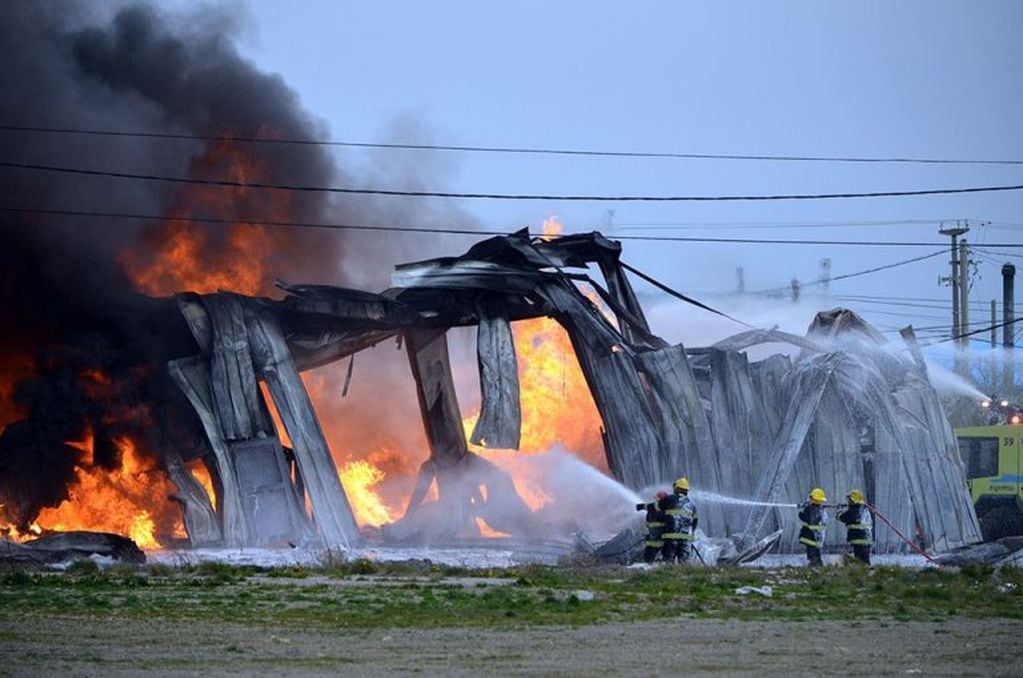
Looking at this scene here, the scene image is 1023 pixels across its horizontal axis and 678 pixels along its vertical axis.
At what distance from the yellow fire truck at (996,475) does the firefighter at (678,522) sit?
10.4 meters

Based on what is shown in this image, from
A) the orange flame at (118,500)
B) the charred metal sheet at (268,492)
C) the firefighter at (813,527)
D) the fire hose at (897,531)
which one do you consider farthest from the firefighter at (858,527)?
the orange flame at (118,500)

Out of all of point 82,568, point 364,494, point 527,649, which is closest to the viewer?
point 527,649

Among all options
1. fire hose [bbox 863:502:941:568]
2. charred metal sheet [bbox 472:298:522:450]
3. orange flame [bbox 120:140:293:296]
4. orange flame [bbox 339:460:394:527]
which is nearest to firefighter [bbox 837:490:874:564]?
fire hose [bbox 863:502:941:568]

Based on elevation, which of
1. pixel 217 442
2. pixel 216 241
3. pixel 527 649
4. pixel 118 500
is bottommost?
pixel 527 649

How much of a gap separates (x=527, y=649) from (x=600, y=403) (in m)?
14.7

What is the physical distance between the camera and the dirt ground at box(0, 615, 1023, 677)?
12993mm

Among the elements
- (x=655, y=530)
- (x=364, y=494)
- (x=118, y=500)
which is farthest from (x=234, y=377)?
(x=655, y=530)

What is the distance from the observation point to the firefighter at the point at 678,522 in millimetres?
24047

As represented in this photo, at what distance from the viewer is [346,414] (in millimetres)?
38125

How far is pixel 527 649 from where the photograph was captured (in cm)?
1435

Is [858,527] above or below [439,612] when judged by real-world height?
above

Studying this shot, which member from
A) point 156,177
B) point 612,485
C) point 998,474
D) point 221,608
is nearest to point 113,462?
point 156,177

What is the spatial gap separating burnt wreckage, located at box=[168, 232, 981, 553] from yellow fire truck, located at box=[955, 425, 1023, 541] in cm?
307

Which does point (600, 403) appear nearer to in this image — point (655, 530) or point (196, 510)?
point (655, 530)
